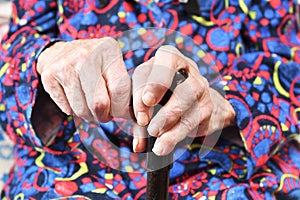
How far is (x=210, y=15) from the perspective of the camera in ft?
3.32

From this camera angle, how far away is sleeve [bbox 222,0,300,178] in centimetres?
92

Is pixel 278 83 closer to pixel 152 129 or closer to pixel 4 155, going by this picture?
pixel 152 129

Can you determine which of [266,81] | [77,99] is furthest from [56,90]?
[266,81]

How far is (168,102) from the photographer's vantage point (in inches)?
26.2

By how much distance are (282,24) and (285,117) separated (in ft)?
0.62

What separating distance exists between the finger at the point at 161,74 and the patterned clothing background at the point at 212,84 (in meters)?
A: 0.15

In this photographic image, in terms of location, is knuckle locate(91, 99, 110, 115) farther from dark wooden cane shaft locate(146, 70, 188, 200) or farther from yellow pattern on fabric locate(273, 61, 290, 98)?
yellow pattern on fabric locate(273, 61, 290, 98)

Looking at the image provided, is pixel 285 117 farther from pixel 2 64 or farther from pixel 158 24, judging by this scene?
pixel 2 64

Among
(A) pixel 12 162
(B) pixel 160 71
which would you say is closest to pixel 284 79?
(B) pixel 160 71

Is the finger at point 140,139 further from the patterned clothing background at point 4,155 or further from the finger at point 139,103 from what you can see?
the patterned clothing background at point 4,155

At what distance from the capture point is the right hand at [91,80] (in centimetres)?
69

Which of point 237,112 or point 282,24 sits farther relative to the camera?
point 282,24

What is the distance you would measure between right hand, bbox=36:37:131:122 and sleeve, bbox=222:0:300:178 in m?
0.26

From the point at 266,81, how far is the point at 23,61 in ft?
1.38
